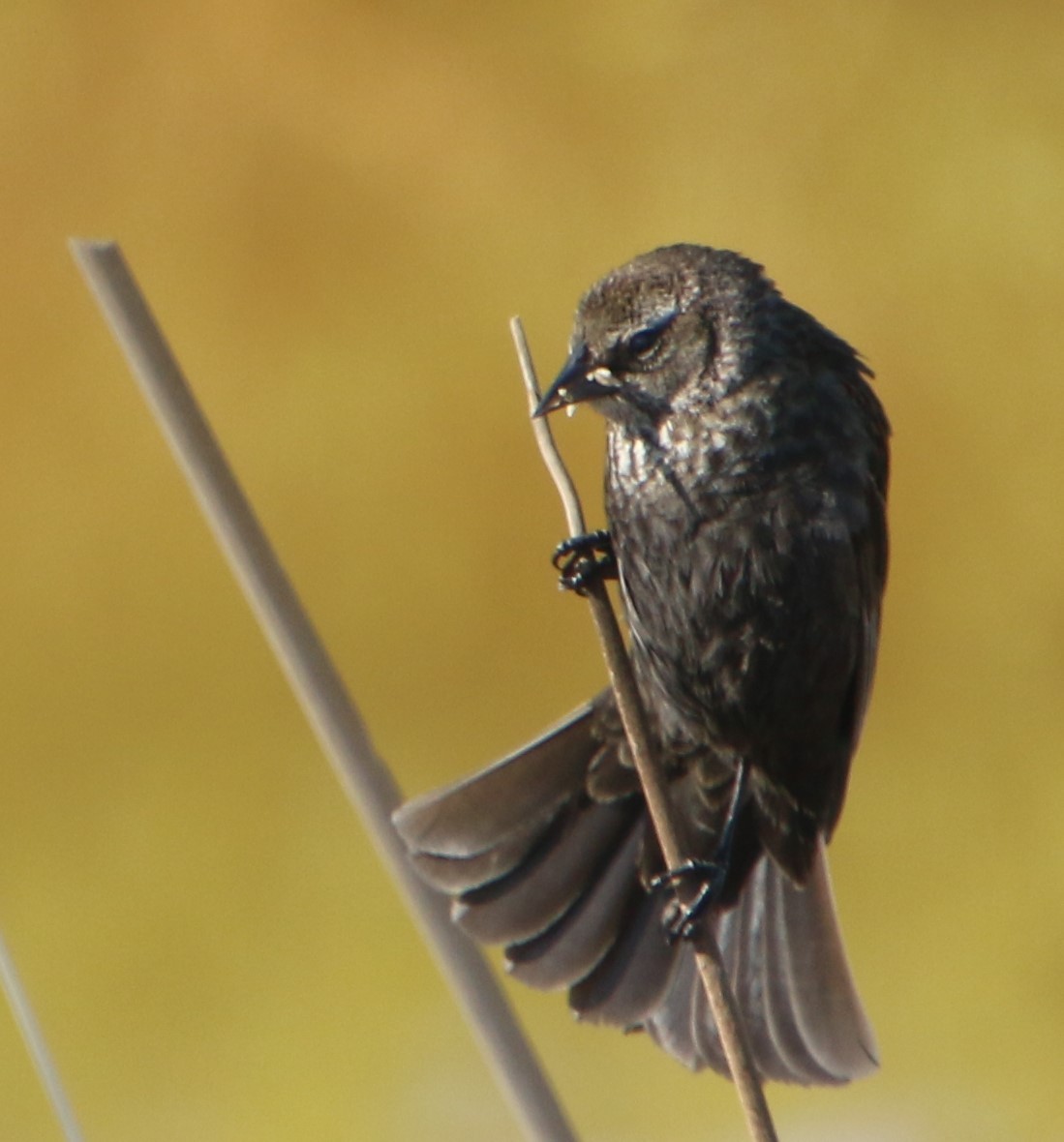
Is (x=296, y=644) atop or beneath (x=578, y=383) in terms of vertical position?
beneath

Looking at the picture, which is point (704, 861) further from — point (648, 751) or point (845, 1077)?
point (648, 751)

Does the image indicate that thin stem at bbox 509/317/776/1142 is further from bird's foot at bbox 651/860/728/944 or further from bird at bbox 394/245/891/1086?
bird's foot at bbox 651/860/728/944

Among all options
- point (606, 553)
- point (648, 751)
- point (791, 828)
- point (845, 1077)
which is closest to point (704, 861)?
point (791, 828)

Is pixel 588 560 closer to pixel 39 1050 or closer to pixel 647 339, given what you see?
pixel 647 339

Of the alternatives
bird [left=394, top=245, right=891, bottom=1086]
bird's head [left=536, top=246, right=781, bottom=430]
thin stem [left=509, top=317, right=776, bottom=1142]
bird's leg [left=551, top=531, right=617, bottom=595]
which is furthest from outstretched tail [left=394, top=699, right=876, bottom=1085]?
thin stem [left=509, top=317, right=776, bottom=1142]

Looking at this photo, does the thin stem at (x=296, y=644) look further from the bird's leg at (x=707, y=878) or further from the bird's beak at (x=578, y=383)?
the bird's leg at (x=707, y=878)

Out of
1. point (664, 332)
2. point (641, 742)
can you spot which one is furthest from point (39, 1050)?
point (664, 332)
